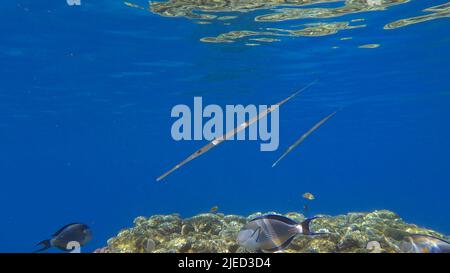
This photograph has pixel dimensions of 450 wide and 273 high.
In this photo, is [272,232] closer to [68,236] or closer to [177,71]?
[68,236]

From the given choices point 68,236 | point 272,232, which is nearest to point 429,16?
point 272,232

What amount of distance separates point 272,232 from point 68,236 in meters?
3.15

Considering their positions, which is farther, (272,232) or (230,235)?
(230,235)

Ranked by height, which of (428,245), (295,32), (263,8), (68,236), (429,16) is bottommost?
(428,245)

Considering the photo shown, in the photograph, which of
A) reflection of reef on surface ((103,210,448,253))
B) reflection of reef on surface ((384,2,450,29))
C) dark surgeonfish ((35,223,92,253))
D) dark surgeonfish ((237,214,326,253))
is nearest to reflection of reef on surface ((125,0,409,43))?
reflection of reef on surface ((384,2,450,29))

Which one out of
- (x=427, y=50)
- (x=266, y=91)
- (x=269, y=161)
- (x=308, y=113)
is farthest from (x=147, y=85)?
(x=269, y=161)

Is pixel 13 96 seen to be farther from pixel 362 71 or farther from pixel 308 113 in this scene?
pixel 308 113

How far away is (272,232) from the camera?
4113 millimetres

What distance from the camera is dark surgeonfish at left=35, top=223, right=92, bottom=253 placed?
16.7 feet

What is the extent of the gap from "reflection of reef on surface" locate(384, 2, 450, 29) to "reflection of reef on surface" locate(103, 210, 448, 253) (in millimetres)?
11041

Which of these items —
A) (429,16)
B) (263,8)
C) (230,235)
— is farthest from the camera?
(429,16)

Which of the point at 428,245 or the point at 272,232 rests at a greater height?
the point at 272,232

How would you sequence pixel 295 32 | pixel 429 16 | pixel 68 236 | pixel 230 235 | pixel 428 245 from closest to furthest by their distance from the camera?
pixel 428 245
pixel 68 236
pixel 230 235
pixel 429 16
pixel 295 32
